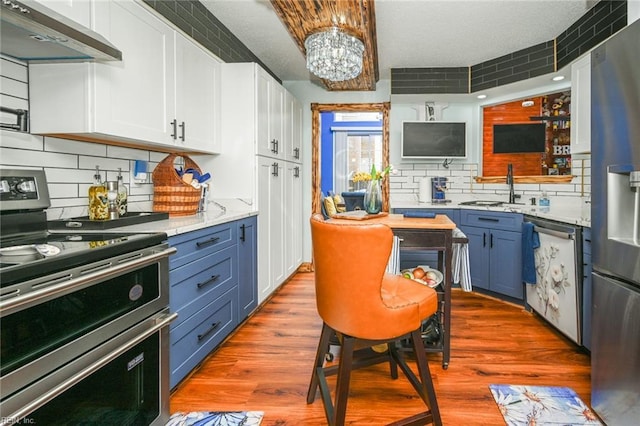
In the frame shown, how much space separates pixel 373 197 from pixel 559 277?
1.52 m

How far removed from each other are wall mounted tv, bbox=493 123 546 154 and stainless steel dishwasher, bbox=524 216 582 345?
127 cm

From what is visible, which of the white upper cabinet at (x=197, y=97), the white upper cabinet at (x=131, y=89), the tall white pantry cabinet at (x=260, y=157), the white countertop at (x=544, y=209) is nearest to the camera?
the white upper cabinet at (x=131, y=89)

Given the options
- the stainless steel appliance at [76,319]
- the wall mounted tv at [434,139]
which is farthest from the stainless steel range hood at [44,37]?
the wall mounted tv at [434,139]

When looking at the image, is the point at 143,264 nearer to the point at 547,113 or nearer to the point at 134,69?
the point at 134,69

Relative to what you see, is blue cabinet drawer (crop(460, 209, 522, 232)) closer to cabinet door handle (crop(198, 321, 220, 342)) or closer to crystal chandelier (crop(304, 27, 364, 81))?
crystal chandelier (crop(304, 27, 364, 81))

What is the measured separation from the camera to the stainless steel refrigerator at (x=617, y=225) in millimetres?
1505

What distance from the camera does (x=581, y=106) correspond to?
2951mm

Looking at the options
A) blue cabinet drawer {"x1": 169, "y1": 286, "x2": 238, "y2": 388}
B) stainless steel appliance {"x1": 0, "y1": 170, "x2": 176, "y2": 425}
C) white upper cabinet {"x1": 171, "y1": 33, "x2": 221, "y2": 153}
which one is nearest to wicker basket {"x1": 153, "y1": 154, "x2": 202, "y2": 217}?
white upper cabinet {"x1": 171, "y1": 33, "x2": 221, "y2": 153}

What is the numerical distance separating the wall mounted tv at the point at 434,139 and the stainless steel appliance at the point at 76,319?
11.3ft

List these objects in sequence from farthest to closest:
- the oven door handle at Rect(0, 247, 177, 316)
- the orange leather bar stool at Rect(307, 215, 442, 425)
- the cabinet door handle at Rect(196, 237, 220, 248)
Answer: the cabinet door handle at Rect(196, 237, 220, 248) → the orange leather bar stool at Rect(307, 215, 442, 425) → the oven door handle at Rect(0, 247, 177, 316)

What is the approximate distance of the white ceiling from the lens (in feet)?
9.43

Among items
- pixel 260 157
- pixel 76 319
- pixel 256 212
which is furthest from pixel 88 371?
pixel 260 157

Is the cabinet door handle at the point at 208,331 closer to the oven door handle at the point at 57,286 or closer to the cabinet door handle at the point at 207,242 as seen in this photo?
the cabinet door handle at the point at 207,242

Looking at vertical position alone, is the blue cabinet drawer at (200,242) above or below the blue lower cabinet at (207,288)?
above
